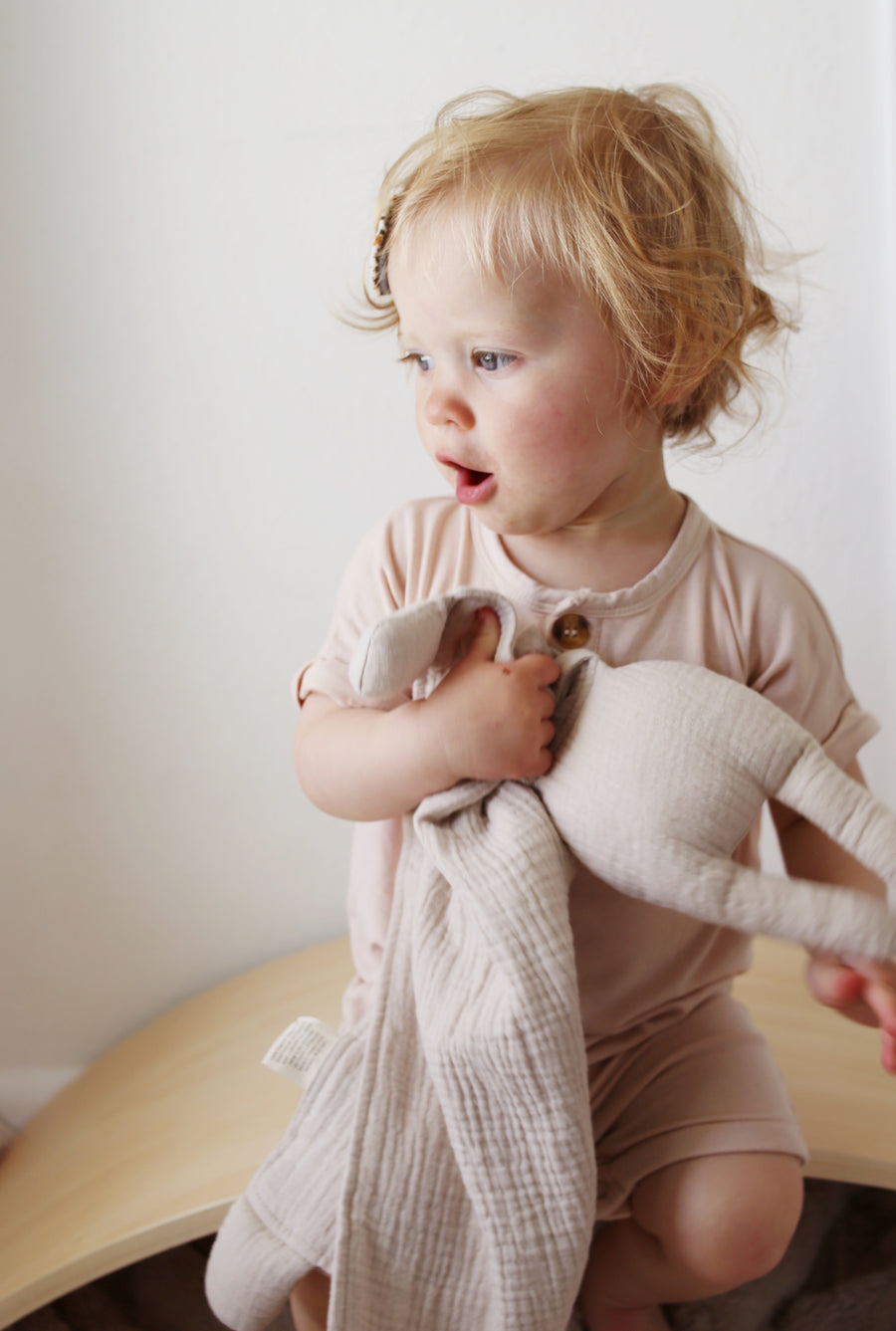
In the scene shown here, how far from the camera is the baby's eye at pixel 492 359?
57 centimetres

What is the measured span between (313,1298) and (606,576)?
1.63ft

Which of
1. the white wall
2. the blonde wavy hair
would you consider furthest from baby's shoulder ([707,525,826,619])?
the white wall

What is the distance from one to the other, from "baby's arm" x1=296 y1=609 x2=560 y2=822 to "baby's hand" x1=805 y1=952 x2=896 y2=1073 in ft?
0.58

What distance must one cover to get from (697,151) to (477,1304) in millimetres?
659

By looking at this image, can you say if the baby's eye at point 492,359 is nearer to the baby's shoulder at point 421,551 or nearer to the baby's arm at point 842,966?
the baby's shoulder at point 421,551

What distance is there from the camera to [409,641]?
542 millimetres

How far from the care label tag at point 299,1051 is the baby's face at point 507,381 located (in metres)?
0.37

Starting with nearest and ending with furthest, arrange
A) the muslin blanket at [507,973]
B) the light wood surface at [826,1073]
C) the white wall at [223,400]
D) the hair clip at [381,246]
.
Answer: the muslin blanket at [507,973] < the hair clip at [381,246] < the light wood surface at [826,1073] < the white wall at [223,400]

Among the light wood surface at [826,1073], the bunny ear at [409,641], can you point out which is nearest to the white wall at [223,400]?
the light wood surface at [826,1073]

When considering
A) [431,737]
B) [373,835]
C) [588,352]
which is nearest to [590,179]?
[588,352]

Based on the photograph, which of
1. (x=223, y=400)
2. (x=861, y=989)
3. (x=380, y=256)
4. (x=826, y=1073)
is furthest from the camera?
(x=223, y=400)

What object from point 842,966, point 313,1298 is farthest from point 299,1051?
point 842,966

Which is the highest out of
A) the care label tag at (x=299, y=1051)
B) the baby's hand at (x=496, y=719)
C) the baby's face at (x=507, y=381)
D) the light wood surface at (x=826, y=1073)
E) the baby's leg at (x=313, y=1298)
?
the baby's face at (x=507, y=381)

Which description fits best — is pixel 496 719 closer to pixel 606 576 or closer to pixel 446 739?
pixel 446 739
